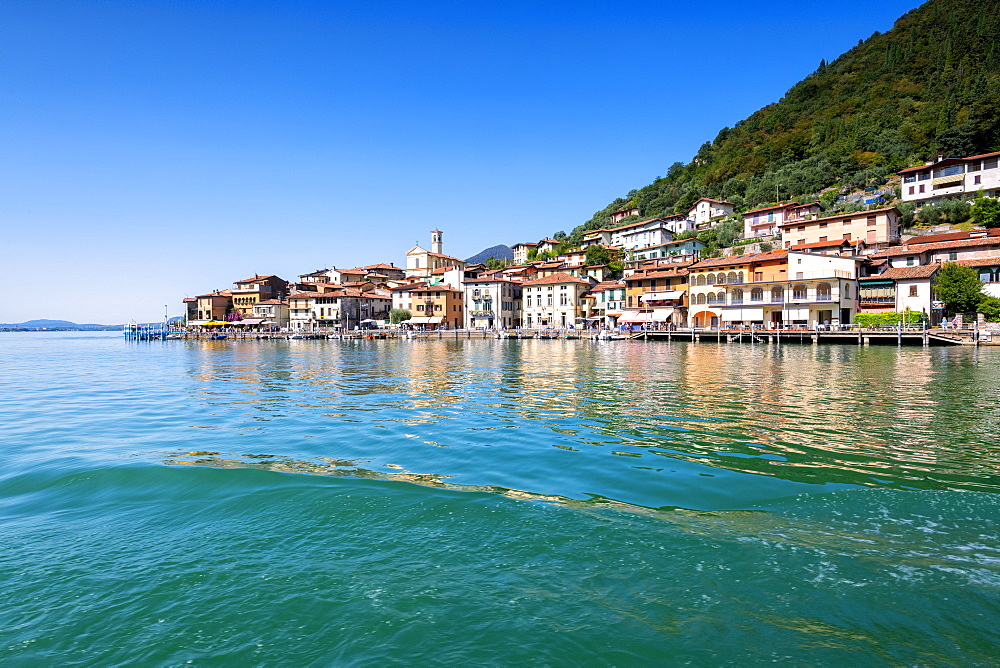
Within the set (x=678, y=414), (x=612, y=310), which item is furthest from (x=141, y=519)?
(x=612, y=310)

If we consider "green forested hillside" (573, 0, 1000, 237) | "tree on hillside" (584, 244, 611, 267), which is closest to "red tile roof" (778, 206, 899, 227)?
"green forested hillside" (573, 0, 1000, 237)

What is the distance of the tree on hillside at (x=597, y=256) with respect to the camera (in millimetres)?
85250

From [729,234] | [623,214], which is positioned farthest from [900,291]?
[623,214]

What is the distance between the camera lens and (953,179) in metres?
61.5

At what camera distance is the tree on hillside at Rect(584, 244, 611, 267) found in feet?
280

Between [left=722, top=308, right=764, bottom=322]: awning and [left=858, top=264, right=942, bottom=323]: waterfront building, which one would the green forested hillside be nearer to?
[left=858, top=264, right=942, bottom=323]: waterfront building

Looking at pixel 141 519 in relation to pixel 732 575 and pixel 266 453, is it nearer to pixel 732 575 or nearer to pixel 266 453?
pixel 266 453

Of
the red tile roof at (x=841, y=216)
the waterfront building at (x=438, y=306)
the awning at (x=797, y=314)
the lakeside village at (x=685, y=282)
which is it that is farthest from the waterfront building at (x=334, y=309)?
the red tile roof at (x=841, y=216)

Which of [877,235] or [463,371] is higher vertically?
[877,235]

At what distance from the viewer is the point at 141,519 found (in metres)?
6.96

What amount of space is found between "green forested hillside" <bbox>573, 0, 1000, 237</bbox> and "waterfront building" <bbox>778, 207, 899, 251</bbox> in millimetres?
15833

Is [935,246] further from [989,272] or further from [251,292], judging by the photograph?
[251,292]

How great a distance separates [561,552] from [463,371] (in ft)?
77.2

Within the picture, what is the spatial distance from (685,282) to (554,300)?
20289 mm
